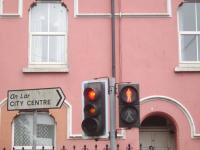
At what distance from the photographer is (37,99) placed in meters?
9.60

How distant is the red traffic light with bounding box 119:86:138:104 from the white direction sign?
1.16 meters

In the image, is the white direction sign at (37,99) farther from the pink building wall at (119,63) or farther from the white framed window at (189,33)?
the white framed window at (189,33)

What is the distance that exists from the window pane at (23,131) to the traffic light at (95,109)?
5680 millimetres

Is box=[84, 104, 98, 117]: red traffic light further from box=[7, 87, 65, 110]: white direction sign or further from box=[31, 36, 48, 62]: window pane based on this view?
box=[31, 36, 48, 62]: window pane

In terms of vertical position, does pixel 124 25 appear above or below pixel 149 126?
above

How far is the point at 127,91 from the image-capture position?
10.1 metres

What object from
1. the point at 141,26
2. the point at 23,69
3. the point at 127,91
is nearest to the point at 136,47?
the point at 141,26

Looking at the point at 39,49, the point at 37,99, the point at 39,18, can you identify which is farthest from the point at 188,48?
the point at 37,99

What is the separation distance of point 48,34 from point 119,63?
2.22 m

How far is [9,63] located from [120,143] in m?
3.76

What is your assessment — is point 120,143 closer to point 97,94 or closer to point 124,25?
point 124,25

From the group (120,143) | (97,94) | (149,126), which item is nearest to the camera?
(97,94)

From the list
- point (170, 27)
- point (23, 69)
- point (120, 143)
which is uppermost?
point (170, 27)

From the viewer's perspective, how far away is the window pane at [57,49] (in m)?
15.9
